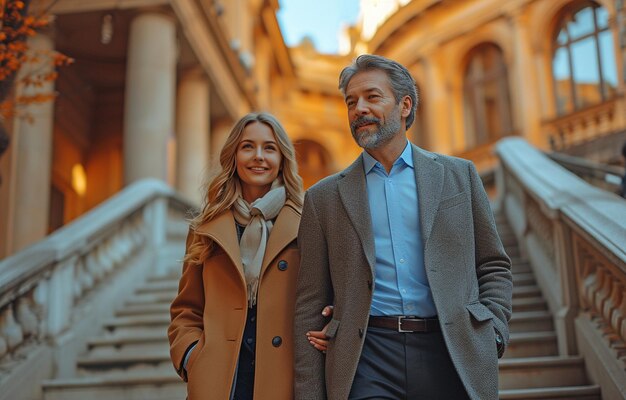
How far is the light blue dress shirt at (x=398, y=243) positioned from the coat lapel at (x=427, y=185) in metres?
0.04

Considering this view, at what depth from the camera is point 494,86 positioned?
2330 cm

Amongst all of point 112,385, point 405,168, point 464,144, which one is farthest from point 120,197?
point 464,144

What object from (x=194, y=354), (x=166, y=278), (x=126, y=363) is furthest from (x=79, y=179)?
(x=194, y=354)

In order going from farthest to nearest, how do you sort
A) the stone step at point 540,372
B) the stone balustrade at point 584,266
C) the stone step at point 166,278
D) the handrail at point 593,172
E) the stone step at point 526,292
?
1. the handrail at point 593,172
2. the stone step at point 166,278
3. the stone step at point 526,292
4. the stone step at point 540,372
5. the stone balustrade at point 584,266

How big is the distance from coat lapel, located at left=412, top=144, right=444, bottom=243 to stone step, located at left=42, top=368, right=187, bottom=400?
3038mm

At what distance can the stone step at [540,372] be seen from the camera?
4652 millimetres

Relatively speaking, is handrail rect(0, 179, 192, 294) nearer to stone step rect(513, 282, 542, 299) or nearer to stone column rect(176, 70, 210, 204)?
stone step rect(513, 282, 542, 299)

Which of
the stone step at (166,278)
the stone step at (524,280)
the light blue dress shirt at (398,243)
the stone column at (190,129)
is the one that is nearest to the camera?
the light blue dress shirt at (398,243)

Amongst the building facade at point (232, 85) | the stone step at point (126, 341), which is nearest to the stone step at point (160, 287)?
the stone step at point (126, 341)

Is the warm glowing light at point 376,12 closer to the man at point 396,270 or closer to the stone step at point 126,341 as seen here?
the stone step at point 126,341

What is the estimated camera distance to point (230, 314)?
9.23 ft

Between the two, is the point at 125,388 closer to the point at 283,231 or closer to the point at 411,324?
the point at 283,231

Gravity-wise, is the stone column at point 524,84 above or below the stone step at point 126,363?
above

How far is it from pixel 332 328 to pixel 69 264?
4005mm
